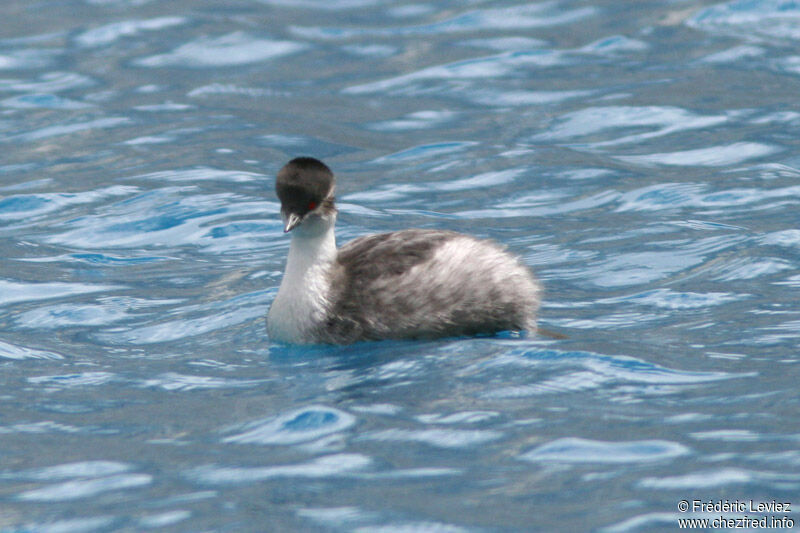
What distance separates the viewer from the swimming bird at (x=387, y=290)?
23.7ft

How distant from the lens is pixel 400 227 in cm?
1001

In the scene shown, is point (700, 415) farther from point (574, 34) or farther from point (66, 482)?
point (574, 34)

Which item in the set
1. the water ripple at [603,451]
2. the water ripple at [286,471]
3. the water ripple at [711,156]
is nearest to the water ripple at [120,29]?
the water ripple at [711,156]

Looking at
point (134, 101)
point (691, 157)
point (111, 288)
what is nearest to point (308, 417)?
point (111, 288)

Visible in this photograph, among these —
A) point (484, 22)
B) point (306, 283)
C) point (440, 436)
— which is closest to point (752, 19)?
point (484, 22)

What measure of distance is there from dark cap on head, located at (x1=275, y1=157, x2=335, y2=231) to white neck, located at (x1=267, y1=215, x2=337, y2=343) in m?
0.20

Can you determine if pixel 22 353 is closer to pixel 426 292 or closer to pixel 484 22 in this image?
pixel 426 292

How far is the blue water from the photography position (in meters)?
5.58

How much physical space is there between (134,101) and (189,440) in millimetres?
8175

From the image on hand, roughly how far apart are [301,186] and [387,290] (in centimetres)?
77

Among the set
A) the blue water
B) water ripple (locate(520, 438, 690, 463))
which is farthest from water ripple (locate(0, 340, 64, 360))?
water ripple (locate(520, 438, 690, 463))

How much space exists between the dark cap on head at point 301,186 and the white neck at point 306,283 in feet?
0.66

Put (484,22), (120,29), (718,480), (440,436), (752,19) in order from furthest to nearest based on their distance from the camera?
(484,22)
(120,29)
(752,19)
(440,436)
(718,480)

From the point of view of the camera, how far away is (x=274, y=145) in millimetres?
12391
